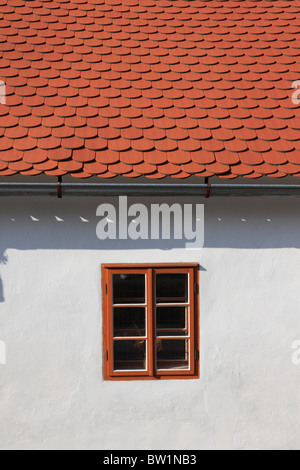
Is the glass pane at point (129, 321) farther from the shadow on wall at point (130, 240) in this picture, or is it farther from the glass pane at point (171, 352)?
the shadow on wall at point (130, 240)

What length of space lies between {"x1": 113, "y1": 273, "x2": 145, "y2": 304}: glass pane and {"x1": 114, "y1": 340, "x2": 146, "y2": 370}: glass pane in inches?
17.0

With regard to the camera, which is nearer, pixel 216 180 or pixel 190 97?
pixel 216 180

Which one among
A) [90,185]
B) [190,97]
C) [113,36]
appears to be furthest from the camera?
[113,36]

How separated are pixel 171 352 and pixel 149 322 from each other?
46cm

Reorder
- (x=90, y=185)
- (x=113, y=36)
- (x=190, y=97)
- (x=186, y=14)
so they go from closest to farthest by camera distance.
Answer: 1. (x=90, y=185)
2. (x=190, y=97)
3. (x=113, y=36)
4. (x=186, y=14)

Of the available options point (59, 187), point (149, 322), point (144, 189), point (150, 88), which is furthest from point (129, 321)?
point (150, 88)

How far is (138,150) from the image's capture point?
497cm

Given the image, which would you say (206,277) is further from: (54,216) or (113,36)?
(113,36)

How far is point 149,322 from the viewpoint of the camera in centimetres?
498

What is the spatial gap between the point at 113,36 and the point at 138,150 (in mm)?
2016

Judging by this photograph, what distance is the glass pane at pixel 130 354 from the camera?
5.17 metres

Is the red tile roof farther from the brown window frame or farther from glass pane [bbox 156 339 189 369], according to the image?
glass pane [bbox 156 339 189 369]

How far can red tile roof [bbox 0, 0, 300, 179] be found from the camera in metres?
4.91
